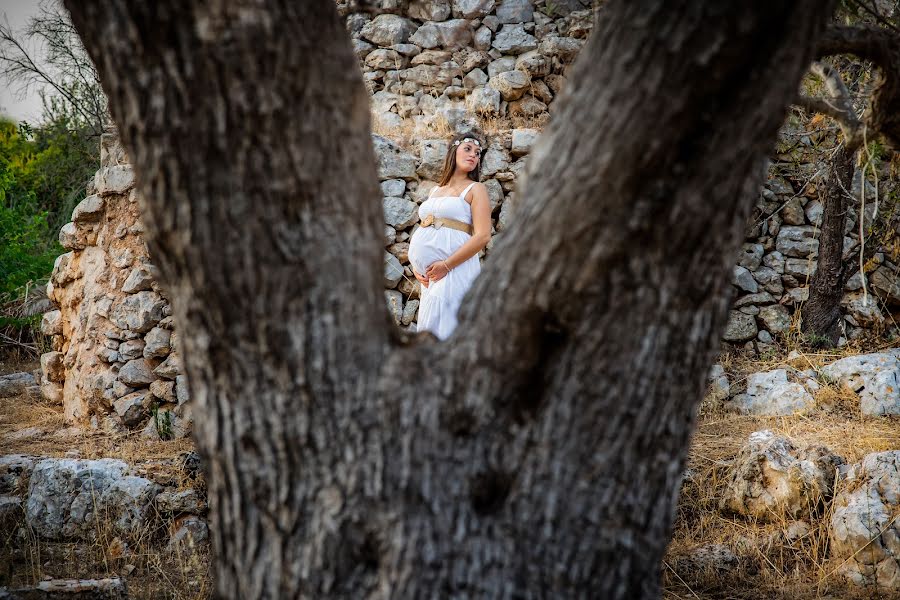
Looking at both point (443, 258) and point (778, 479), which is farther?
point (443, 258)

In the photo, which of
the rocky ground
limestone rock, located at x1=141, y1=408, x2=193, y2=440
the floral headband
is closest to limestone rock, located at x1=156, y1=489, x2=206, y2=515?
the rocky ground

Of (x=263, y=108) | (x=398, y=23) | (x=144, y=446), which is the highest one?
(x=398, y=23)

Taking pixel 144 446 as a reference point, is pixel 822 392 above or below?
above

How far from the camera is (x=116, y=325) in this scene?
232 inches

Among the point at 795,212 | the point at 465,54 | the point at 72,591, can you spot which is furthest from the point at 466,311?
the point at 465,54

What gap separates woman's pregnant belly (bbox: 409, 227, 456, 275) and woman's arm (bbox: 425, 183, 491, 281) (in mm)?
55

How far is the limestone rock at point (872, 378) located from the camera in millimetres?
5227

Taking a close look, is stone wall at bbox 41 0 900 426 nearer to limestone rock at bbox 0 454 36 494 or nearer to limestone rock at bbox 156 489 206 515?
limestone rock at bbox 0 454 36 494

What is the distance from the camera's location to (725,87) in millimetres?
1441

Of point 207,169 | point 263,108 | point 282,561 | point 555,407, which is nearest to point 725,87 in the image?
point 555,407

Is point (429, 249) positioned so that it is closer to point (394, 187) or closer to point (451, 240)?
point (451, 240)

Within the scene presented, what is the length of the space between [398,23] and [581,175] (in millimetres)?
7475

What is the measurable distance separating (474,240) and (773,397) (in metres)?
3.04

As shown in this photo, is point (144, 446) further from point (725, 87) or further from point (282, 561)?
point (725, 87)
